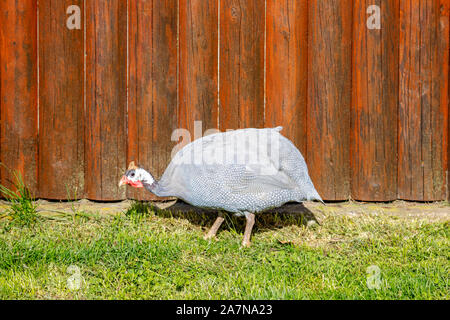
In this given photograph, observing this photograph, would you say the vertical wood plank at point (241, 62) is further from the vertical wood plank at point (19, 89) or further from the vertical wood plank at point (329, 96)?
the vertical wood plank at point (19, 89)

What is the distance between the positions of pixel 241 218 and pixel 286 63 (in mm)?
1275

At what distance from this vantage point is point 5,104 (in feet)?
14.9

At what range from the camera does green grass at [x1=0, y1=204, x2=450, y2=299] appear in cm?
312

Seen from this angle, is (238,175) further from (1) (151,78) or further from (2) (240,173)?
(1) (151,78)

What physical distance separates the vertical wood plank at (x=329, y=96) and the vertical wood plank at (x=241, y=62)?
41cm

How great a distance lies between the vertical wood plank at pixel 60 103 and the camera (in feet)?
14.6

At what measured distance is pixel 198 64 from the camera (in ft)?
14.7

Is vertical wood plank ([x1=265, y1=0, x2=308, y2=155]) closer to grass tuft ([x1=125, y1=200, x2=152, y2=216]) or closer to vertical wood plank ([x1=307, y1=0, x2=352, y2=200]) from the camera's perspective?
vertical wood plank ([x1=307, y1=0, x2=352, y2=200])

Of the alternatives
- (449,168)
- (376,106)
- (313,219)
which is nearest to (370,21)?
(376,106)

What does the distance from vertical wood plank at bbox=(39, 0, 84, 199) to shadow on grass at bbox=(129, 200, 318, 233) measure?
630 millimetres

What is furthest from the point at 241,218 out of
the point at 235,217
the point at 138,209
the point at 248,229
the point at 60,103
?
the point at 60,103

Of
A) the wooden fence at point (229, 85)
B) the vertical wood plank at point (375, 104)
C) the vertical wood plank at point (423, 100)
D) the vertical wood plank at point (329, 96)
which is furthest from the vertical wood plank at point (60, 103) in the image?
the vertical wood plank at point (423, 100)

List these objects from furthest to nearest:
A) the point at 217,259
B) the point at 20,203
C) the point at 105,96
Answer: the point at 105,96
the point at 20,203
the point at 217,259

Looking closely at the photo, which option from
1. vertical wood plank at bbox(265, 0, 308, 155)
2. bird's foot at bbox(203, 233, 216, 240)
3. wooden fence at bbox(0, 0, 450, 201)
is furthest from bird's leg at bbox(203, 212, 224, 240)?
vertical wood plank at bbox(265, 0, 308, 155)
